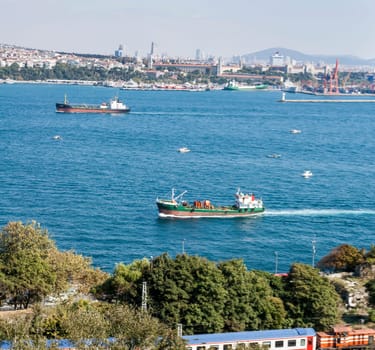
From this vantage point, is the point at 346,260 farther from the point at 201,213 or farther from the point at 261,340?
the point at 201,213

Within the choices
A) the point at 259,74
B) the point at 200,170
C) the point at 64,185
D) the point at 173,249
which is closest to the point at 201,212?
the point at 173,249

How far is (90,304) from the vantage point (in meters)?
9.30

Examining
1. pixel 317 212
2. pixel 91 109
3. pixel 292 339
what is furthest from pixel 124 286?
pixel 91 109

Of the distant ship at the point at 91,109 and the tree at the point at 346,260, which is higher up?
the tree at the point at 346,260

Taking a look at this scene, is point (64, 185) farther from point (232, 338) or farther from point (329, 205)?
point (232, 338)

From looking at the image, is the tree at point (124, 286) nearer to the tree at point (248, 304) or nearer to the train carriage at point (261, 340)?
the tree at point (248, 304)

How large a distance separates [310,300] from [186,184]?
12.7 meters

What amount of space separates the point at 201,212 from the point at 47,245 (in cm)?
743

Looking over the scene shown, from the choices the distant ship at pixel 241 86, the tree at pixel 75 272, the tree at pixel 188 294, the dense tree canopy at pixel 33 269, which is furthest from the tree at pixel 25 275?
the distant ship at pixel 241 86

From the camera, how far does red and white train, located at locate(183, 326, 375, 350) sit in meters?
8.52

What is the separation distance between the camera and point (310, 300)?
9680 millimetres

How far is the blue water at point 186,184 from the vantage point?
16.2 metres

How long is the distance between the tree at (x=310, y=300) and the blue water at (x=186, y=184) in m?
4.44

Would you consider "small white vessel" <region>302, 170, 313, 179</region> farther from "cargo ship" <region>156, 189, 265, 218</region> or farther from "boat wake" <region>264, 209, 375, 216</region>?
"cargo ship" <region>156, 189, 265, 218</region>
